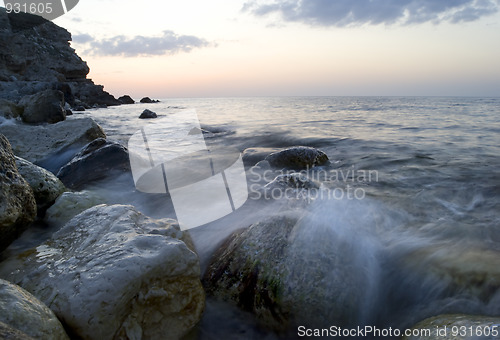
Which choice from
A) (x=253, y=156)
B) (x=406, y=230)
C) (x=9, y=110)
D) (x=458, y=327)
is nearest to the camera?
(x=458, y=327)

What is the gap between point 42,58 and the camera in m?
44.8

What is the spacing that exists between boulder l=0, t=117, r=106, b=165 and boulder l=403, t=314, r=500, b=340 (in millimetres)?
6789

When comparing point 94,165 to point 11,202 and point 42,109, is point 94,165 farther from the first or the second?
point 42,109

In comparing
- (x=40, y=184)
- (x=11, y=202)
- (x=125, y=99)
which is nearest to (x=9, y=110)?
(x=40, y=184)

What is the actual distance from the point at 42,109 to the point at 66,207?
8.62 meters

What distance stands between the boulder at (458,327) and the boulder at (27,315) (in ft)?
6.93

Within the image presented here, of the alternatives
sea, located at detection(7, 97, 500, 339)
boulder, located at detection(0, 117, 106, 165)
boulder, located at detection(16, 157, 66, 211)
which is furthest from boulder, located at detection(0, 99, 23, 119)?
boulder, located at detection(16, 157, 66, 211)

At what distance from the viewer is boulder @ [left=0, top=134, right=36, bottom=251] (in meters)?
2.36

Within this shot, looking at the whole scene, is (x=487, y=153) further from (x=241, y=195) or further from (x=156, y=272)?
(x=156, y=272)

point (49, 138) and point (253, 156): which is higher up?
point (49, 138)

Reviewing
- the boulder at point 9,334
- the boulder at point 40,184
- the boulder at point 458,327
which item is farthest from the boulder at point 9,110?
the boulder at point 458,327

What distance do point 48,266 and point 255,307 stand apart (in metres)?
1.53

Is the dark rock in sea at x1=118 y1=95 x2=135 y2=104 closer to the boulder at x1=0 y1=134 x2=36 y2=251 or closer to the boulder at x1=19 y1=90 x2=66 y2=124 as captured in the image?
the boulder at x1=19 y1=90 x2=66 y2=124

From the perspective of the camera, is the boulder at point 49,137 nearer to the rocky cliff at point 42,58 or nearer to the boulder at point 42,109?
the boulder at point 42,109
